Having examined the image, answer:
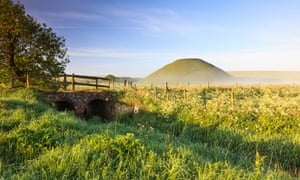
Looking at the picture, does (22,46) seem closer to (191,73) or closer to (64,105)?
(64,105)

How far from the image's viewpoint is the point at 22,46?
A: 20.3m

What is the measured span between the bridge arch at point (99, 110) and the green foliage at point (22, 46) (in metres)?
4.22

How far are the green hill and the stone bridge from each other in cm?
8680

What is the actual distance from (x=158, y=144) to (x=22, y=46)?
1794cm

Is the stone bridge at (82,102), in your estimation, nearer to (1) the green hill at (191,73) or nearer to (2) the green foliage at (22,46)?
(2) the green foliage at (22,46)

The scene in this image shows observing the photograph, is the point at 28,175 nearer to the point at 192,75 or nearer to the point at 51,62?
the point at 51,62

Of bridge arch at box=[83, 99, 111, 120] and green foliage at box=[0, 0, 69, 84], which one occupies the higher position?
green foliage at box=[0, 0, 69, 84]

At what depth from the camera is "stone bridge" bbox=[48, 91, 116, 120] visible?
62.6ft

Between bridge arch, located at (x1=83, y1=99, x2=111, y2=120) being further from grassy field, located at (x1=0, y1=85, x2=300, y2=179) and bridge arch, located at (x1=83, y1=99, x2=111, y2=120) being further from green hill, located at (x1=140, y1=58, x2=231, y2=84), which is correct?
green hill, located at (x1=140, y1=58, x2=231, y2=84)

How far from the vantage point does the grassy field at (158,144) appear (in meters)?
4.94

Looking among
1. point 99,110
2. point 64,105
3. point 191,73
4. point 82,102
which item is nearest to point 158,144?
point 82,102

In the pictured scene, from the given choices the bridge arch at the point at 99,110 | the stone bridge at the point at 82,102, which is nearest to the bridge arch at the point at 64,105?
the stone bridge at the point at 82,102

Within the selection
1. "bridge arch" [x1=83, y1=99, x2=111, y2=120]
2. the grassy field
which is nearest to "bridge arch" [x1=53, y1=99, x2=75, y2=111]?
"bridge arch" [x1=83, y1=99, x2=111, y2=120]

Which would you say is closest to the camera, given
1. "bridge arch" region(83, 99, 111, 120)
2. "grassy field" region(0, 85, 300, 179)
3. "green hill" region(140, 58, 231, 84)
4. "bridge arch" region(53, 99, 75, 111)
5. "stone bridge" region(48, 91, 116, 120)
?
"grassy field" region(0, 85, 300, 179)
